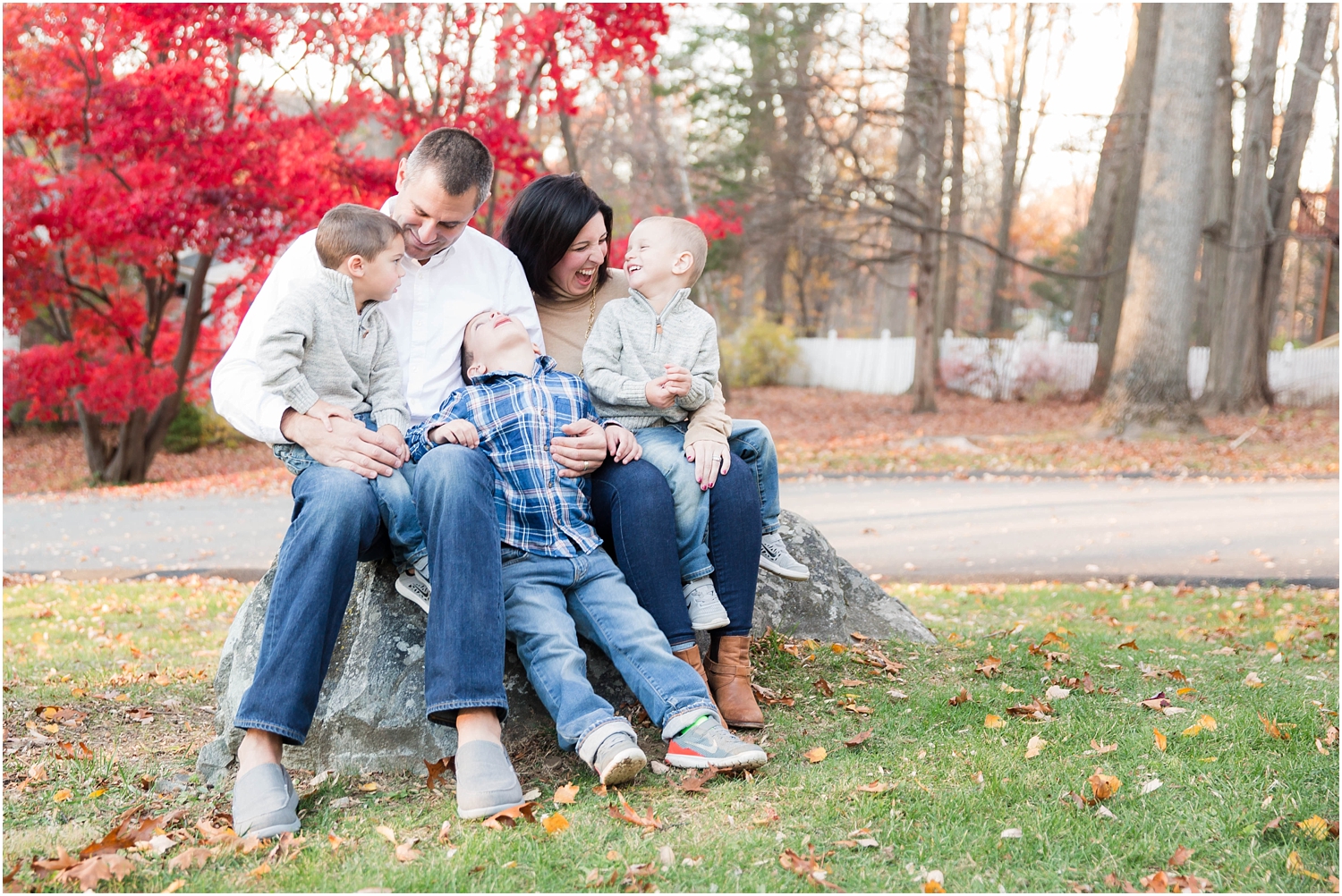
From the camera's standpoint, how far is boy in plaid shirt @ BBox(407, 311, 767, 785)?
8.89ft

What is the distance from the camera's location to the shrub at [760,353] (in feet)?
81.3

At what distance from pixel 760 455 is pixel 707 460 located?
392 mm

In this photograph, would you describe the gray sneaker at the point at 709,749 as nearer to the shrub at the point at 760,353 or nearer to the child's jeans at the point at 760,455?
the child's jeans at the point at 760,455

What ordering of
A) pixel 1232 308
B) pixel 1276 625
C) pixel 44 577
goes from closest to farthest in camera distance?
pixel 1276 625 < pixel 44 577 < pixel 1232 308

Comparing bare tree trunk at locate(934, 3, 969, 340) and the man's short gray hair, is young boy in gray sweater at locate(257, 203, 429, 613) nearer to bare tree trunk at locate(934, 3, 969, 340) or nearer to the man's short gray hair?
the man's short gray hair

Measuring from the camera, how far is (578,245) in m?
3.59

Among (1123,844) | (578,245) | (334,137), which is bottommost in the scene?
(1123,844)

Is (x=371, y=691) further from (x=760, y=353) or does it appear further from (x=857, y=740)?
(x=760, y=353)

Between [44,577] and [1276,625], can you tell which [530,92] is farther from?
[1276,625]

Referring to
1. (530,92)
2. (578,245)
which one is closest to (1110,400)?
(530,92)

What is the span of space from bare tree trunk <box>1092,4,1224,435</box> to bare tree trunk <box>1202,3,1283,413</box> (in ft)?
12.7

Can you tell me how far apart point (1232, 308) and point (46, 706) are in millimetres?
16346

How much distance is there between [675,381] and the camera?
3.27m

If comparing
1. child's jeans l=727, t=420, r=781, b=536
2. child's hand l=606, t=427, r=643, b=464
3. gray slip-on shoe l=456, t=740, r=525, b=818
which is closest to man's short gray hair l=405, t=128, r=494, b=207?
child's hand l=606, t=427, r=643, b=464
